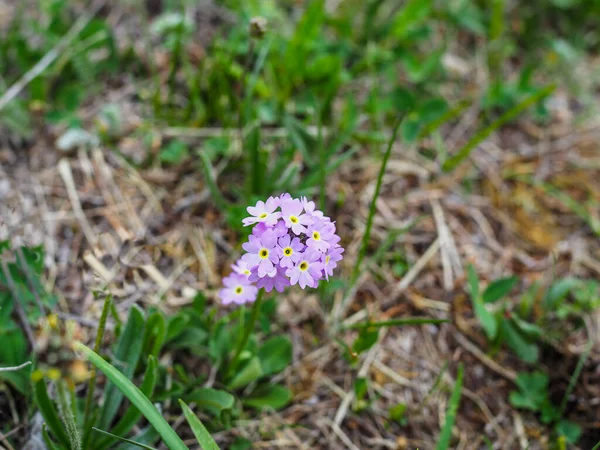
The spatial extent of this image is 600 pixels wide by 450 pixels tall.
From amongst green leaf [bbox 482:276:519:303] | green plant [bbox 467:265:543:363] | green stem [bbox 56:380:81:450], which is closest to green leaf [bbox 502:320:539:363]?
green plant [bbox 467:265:543:363]

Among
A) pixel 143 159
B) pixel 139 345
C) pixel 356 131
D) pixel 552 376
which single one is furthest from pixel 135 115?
pixel 552 376

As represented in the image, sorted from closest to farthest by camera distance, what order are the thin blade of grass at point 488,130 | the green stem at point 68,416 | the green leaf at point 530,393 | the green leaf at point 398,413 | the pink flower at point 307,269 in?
the green stem at point 68,416 → the pink flower at point 307,269 → the green leaf at point 398,413 → the green leaf at point 530,393 → the thin blade of grass at point 488,130

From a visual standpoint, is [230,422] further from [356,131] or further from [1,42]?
[1,42]

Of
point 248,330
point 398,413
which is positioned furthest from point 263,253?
point 398,413

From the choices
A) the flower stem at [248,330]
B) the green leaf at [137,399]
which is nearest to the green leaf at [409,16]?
the flower stem at [248,330]

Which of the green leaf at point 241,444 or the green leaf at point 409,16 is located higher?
the green leaf at point 409,16

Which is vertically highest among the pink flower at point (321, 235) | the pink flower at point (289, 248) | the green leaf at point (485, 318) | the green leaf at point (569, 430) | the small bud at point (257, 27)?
the small bud at point (257, 27)

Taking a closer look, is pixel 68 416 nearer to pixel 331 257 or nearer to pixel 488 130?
pixel 331 257

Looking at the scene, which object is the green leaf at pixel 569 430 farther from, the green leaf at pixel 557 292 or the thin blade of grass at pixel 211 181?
the thin blade of grass at pixel 211 181
